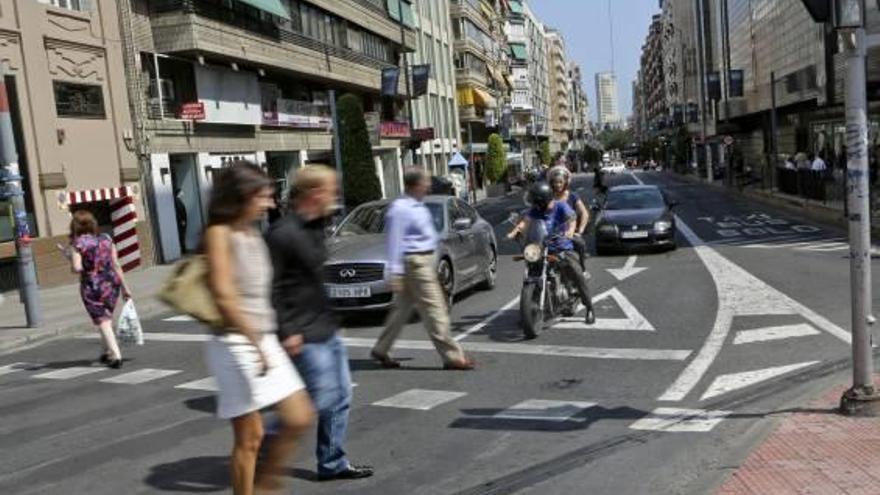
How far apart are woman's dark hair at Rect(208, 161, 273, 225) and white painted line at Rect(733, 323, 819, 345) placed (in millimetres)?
6389

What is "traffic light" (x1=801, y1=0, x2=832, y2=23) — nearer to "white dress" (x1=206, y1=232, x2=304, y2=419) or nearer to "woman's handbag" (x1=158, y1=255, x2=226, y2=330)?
"white dress" (x1=206, y1=232, x2=304, y2=419)

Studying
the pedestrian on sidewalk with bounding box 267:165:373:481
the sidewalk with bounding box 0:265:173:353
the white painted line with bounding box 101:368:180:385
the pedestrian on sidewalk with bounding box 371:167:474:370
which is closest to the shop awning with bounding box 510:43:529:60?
the sidewalk with bounding box 0:265:173:353

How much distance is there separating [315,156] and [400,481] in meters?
35.4

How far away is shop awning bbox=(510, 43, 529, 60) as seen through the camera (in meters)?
116

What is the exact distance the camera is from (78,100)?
22500 millimetres

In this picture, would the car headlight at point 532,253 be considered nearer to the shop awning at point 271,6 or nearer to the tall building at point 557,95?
the shop awning at point 271,6

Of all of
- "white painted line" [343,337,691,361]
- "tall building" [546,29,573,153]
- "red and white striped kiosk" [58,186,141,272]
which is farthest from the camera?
"tall building" [546,29,573,153]

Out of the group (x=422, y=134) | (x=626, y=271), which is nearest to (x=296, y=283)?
(x=626, y=271)

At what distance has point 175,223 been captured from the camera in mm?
26078

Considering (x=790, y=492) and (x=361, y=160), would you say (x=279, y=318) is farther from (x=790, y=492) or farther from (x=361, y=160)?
(x=361, y=160)

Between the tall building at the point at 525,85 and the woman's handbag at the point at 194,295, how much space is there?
3902 inches

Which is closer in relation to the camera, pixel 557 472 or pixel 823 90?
pixel 557 472

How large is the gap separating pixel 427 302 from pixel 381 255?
3164 millimetres

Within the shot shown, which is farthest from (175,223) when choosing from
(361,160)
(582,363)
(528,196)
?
(582,363)
